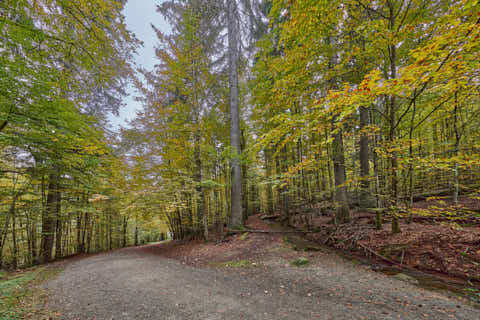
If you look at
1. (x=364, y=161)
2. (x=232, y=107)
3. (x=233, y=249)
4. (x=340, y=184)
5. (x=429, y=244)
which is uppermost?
(x=232, y=107)

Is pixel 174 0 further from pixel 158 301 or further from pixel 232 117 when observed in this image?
pixel 158 301

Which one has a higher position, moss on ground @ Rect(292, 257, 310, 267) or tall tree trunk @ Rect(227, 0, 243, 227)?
tall tree trunk @ Rect(227, 0, 243, 227)

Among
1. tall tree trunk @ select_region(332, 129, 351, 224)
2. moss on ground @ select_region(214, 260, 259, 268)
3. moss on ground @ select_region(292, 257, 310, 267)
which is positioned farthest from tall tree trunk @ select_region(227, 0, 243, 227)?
tall tree trunk @ select_region(332, 129, 351, 224)

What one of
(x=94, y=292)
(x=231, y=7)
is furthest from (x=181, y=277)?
(x=231, y=7)

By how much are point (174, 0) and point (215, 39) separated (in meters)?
2.70

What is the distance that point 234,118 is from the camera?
834 centimetres

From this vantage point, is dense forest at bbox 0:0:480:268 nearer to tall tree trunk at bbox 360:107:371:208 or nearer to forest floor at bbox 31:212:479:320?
tall tree trunk at bbox 360:107:371:208

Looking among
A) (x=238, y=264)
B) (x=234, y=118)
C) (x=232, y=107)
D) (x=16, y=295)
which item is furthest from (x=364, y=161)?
(x=16, y=295)

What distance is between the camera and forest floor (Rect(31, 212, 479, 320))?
244cm

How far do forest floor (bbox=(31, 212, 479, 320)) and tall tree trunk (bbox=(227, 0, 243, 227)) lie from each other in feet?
8.70

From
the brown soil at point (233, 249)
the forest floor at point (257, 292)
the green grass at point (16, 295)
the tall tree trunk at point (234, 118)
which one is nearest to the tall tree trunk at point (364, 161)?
the forest floor at point (257, 292)

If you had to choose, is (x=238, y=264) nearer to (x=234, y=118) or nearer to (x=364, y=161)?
(x=234, y=118)

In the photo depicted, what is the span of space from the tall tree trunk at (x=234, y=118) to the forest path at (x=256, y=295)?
10.8 feet

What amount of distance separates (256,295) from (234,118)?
7.03 metres
